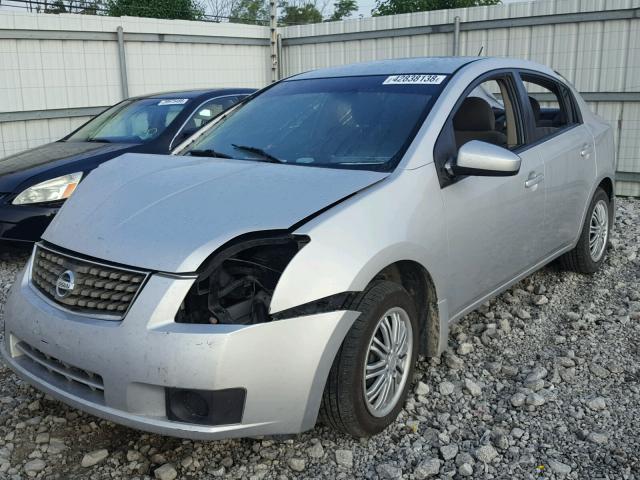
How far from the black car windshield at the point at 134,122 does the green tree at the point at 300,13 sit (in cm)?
3254

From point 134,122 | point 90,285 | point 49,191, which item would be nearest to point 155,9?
point 134,122

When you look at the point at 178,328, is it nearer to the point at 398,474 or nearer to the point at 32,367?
the point at 32,367

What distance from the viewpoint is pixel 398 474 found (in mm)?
2637

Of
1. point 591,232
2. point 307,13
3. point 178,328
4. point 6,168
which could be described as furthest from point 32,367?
point 307,13

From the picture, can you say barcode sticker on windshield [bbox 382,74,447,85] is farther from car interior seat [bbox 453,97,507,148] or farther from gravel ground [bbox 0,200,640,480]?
gravel ground [bbox 0,200,640,480]

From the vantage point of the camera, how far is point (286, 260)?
8.44ft

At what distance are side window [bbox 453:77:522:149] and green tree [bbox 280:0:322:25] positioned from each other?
116 feet

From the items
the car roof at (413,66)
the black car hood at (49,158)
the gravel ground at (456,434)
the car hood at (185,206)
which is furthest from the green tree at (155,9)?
the gravel ground at (456,434)

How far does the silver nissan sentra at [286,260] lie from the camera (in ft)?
7.83

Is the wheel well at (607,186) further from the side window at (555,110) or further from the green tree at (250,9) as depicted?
the green tree at (250,9)

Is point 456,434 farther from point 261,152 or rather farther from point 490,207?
point 261,152

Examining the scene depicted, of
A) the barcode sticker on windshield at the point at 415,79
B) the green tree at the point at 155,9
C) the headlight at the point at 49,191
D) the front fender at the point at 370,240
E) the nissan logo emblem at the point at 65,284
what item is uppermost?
the green tree at the point at 155,9

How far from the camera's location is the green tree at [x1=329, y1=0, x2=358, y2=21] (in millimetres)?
35969

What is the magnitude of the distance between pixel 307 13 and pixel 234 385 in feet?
Result: 126
